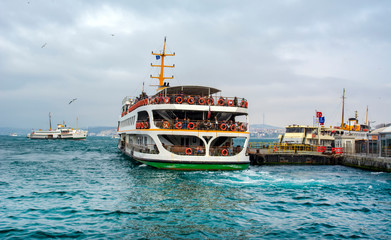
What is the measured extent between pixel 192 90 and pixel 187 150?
602cm

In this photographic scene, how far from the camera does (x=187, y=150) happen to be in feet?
78.1

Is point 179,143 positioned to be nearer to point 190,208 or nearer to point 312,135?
point 190,208

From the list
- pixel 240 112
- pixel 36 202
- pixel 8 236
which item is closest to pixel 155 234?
pixel 8 236

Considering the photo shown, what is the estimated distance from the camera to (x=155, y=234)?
1060cm

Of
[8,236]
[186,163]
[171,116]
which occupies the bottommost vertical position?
[8,236]

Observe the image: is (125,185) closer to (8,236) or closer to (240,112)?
(8,236)

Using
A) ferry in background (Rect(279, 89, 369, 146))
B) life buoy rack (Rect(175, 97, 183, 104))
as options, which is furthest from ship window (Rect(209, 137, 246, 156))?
ferry in background (Rect(279, 89, 369, 146))

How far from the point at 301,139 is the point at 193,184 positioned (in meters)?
35.0

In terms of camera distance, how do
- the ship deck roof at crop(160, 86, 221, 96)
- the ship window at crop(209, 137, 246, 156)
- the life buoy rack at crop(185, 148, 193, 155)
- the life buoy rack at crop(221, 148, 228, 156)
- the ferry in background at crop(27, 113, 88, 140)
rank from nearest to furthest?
the life buoy rack at crop(185, 148, 193, 155), the life buoy rack at crop(221, 148, 228, 156), the ship window at crop(209, 137, 246, 156), the ship deck roof at crop(160, 86, 221, 96), the ferry in background at crop(27, 113, 88, 140)

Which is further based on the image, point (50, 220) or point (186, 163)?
point (186, 163)

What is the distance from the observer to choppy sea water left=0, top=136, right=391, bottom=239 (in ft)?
36.0

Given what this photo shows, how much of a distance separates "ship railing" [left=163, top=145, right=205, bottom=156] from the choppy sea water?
236 cm

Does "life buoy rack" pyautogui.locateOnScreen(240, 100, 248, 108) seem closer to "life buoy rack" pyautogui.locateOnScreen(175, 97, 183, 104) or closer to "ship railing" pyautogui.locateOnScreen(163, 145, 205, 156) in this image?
"ship railing" pyautogui.locateOnScreen(163, 145, 205, 156)

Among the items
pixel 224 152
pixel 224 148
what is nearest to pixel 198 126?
pixel 224 152
